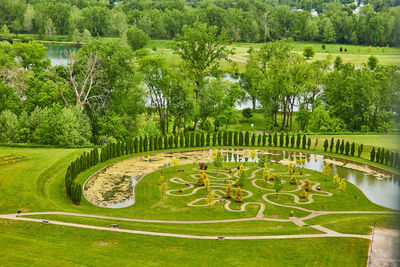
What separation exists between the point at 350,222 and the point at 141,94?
44435 millimetres

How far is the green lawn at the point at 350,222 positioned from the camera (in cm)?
2891

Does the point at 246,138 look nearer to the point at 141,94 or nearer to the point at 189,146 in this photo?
the point at 189,146

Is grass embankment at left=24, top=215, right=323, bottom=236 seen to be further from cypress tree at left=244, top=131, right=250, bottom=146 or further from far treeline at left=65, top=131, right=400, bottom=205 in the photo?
cypress tree at left=244, top=131, right=250, bottom=146

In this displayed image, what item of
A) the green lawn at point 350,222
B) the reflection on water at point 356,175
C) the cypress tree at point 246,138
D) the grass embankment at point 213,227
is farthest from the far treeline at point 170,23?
the grass embankment at point 213,227

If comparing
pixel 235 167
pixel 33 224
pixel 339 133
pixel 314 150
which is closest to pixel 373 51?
pixel 339 133

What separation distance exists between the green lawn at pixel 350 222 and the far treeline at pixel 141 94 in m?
30.0

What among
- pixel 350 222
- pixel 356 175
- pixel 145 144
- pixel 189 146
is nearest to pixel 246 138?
pixel 189 146

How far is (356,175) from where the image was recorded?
45281 mm

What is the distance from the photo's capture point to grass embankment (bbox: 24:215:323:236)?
29.1 m

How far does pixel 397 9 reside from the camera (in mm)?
5645

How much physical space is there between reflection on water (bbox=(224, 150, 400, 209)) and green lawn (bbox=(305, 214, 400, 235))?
98.2 inches

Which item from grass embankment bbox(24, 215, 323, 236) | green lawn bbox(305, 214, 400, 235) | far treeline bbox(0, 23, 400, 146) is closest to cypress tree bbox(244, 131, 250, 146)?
far treeline bbox(0, 23, 400, 146)

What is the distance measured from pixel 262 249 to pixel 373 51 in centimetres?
11329

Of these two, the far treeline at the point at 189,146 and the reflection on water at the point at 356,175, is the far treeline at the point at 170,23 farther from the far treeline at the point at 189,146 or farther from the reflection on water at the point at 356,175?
the reflection on water at the point at 356,175
